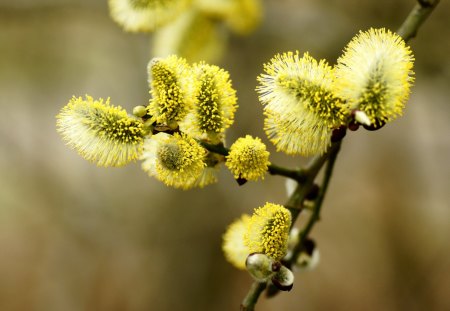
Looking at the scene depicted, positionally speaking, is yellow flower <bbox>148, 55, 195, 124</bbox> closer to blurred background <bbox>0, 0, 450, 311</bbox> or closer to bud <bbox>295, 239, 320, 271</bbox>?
bud <bbox>295, 239, 320, 271</bbox>

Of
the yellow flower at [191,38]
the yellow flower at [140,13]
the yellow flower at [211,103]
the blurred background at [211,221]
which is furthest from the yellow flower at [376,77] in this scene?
the blurred background at [211,221]

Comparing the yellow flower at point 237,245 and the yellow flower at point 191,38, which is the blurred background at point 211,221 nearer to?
the yellow flower at point 191,38

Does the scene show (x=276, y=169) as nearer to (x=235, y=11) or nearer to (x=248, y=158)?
(x=248, y=158)

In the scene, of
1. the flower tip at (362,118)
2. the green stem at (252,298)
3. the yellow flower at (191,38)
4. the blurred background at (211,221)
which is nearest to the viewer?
the flower tip at (362,118)

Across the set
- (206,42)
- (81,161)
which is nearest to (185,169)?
(206,42)

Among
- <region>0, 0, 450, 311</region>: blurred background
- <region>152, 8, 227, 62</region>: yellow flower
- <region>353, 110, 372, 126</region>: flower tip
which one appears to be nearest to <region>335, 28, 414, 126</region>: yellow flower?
<region>353, 110, 372, 126</region>: flower tip

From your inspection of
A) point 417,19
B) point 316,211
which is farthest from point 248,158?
point 417,19
